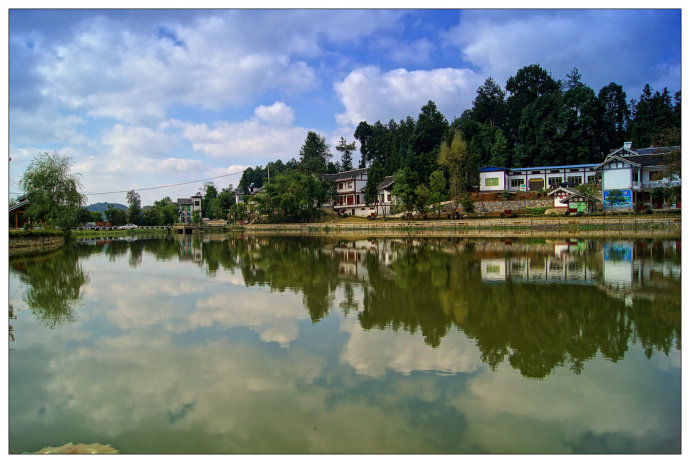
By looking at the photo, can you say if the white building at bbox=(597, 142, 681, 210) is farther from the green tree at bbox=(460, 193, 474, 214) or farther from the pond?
the pond

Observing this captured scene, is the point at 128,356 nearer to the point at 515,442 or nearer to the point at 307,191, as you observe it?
the point at 515,442

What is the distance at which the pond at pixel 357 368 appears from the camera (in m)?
4.30

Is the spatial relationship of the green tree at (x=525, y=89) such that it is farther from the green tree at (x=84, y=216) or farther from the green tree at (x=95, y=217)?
the green tree at (x=95, y=217)

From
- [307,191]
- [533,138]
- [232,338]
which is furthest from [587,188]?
[232,338]

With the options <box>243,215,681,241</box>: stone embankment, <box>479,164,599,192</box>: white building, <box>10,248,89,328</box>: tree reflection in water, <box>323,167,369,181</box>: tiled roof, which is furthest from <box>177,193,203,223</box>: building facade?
<box>10,248,89,328</box>: tree reflection in water

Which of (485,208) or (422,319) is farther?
(485,208)

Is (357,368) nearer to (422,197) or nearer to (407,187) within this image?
(422,197)

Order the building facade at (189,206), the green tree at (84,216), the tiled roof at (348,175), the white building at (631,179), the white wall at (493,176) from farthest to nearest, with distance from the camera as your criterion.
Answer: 1. the building facade at (189,206)
2. the green tree at (84,216)
3. the tiled roof at (348,175)
4. the white wall at (493,176)
5. the white building at (631,179)

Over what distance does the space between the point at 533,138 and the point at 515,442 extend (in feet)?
188

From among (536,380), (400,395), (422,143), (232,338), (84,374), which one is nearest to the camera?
(400,395)

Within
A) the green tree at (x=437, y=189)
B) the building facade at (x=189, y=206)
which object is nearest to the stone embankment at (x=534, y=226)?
the green tree at (x=437, y=189)

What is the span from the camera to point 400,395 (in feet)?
16.6

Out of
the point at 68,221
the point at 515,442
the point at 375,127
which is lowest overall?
the point at 515,442

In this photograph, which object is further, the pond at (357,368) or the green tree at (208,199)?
the green tree at (208,199)
